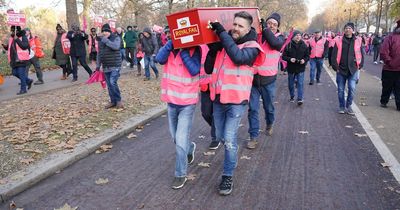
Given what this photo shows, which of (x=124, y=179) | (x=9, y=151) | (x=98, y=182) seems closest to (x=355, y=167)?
(x=124, y=179)

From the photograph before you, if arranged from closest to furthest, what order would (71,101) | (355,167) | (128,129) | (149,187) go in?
(149,187), (355,167), (128,129), (71,101)

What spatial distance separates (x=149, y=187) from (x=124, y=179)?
1.48 feet

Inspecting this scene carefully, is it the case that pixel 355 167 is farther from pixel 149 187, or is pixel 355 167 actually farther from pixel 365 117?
pixel 365 117

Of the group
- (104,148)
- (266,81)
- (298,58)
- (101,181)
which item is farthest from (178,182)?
(298,58)

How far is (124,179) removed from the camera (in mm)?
4762

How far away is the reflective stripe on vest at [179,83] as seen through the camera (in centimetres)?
422

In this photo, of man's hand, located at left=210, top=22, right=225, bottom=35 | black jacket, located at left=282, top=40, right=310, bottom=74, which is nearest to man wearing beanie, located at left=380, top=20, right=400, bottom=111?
black jacket, located at left=282, top=40, right=310, bottom=74

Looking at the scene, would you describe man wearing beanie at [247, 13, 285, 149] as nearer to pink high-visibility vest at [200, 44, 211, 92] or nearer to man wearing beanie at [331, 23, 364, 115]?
pink high-visibility vest at [200, 44, 211, 92]

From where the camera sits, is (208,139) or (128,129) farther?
(128,129)

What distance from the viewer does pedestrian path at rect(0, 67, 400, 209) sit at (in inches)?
161

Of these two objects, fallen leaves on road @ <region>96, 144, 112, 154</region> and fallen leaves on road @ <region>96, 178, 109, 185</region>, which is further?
fallen leaves on road @ <region>96, 144, 112, 154</region>

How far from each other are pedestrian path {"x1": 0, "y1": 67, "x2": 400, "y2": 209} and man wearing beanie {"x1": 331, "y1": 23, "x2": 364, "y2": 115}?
5.42ft

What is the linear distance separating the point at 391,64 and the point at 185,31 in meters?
6.71

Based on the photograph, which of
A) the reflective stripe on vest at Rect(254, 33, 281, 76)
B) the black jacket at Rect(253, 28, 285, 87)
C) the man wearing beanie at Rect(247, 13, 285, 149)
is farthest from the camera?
the reflective stripe on vest at Rect(254, 33, 281, 76)
